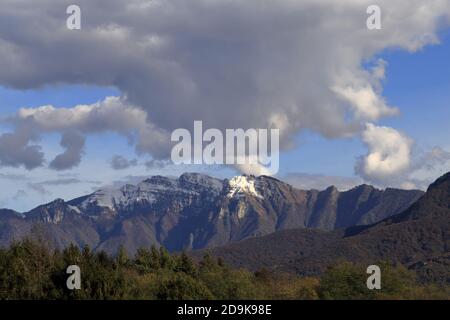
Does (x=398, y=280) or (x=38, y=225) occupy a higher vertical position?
(x=38, y=225)

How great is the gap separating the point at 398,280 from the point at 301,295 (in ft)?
52.7

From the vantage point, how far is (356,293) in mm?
114000

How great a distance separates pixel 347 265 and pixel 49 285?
5057 cm

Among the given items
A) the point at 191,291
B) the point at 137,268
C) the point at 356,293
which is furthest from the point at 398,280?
the point at 137,268
